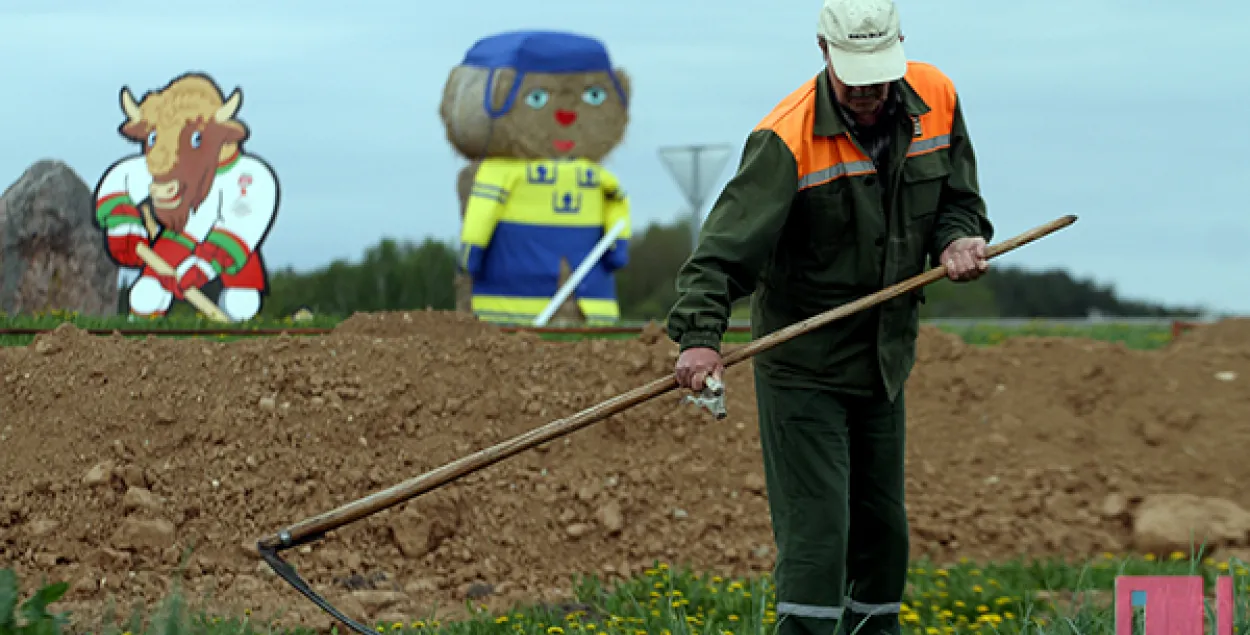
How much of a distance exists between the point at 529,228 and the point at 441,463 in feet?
16.2

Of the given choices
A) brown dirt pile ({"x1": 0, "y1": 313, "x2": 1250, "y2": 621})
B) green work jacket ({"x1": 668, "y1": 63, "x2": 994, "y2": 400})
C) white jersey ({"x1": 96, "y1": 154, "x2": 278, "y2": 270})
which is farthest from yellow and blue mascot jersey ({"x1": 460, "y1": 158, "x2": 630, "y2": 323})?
green work jacket ({"x1": 668, "y1": 63, "x2": 994, "y2": 400})

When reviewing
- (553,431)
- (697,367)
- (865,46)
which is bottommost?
(553,431)

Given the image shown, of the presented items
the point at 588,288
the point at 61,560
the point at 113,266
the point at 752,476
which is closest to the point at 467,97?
the point at 588,288

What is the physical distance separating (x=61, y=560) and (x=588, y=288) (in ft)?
20.1

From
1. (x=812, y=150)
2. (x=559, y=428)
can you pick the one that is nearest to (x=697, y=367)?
(x=559, y=428)

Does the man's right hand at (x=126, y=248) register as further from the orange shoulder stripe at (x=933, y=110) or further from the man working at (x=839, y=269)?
the orange shoulder stripe at (x=933, y=110)

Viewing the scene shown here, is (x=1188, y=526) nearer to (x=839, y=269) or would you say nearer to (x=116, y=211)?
(x=839, y=269)

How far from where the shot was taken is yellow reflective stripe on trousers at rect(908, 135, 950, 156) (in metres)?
4.08

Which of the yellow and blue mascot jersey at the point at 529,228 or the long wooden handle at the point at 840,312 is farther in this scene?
the yellow and blue mascot jersey at the point at 529,228

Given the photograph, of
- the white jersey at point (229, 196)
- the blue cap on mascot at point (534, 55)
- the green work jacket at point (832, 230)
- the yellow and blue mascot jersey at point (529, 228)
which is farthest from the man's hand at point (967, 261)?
the blue cap on mascot at point (534, 55)

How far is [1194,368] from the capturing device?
8.95m

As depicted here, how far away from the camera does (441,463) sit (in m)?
6.32

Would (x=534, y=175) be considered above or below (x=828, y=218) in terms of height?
above

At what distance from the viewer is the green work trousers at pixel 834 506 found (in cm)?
400
